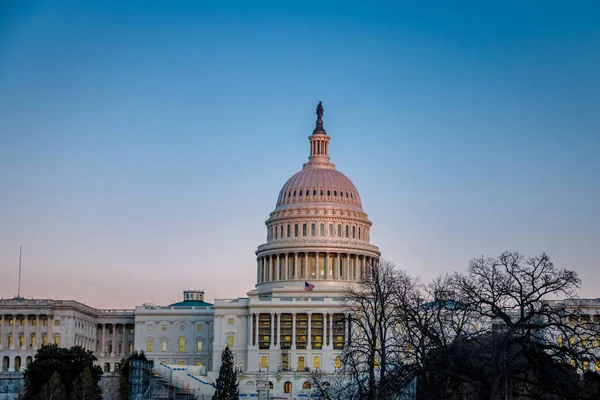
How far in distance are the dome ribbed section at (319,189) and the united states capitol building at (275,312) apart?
0.53 ft

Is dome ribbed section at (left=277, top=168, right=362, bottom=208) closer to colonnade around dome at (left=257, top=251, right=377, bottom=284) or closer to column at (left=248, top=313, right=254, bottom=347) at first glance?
colonnade around dome at (left=257, top=251, right=377, bottom=284)

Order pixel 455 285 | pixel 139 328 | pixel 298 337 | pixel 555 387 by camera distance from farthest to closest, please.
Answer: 1. pixel 139 328
2. pixel 298 337
3. pixel 455 285
4. pixel 555 387

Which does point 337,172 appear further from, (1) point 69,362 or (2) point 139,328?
(1) point 69,362

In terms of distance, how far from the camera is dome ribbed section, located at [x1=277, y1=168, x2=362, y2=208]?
192250 mm

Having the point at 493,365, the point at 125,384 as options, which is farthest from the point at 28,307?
the point at 493,365

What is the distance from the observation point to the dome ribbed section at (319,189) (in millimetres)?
192250

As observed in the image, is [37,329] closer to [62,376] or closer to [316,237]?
[316,237]

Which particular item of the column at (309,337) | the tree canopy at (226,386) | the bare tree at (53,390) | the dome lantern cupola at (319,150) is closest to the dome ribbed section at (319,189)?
the dome lantern cupola at (319,150)

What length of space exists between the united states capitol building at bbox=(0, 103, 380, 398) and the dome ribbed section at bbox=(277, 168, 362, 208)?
0.16m

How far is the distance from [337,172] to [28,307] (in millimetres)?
54357

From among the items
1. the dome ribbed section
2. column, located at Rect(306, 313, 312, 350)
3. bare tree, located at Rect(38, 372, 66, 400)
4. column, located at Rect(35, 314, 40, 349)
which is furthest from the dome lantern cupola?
bare tree, located at Rect(38, 372, 66, 400)

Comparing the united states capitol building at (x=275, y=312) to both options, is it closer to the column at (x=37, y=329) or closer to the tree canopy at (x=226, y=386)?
the column at (x=37, y=329)

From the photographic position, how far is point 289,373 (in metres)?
152

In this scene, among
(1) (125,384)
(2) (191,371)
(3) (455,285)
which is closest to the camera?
(3) (455,285)
